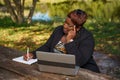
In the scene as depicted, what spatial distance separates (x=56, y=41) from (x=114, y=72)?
326 centimetres

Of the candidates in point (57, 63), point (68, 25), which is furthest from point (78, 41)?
point (57, 63)

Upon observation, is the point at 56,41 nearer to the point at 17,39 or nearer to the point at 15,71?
the point at 15,71

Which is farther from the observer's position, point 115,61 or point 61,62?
point 115,61

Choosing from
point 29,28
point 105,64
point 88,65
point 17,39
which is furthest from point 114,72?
point 29,28

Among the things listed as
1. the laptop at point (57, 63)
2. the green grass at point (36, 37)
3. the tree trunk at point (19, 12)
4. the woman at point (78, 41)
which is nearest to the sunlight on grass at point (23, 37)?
the green grass at point (36, 37)

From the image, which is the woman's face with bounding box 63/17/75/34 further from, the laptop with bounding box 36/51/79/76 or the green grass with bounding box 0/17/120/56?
the green grass with bounding box 0/17/120/56

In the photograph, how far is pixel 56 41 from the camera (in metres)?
4.45

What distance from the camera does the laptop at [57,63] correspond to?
3.46 metres

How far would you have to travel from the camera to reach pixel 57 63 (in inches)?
139

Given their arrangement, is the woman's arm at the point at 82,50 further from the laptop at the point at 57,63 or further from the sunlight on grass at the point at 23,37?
the sunlight on grass at the point at 23,37

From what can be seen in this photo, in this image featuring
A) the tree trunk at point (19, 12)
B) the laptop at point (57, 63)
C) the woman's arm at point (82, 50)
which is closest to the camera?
the laptop at point (57, 63)

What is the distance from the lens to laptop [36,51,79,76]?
3.46m

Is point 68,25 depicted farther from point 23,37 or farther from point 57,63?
point 23,37

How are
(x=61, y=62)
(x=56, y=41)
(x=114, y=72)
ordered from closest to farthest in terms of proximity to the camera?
(x=61, y=62) < (x=56, y=41) < (x=114, y=72)
